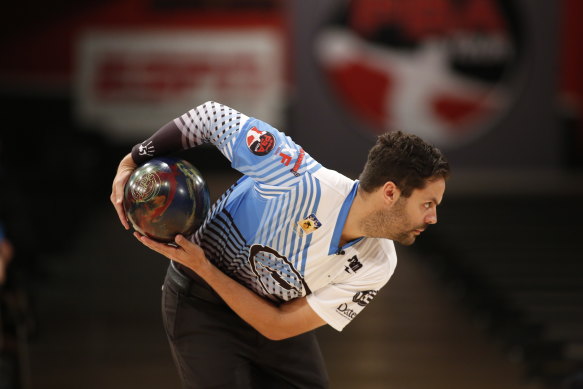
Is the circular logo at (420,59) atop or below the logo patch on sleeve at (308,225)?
below

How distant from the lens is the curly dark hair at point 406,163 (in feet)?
8.00

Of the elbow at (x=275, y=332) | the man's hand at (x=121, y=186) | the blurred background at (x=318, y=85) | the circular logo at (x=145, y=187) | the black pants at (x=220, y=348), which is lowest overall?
the blurred background at (x=318, y=85)

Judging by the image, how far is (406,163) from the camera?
244 centimetres

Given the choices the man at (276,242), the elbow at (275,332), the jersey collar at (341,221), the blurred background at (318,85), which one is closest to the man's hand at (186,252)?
the man at (276,242)

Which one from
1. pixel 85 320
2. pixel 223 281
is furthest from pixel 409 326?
pixel 223 281

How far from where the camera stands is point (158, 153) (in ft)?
8.91

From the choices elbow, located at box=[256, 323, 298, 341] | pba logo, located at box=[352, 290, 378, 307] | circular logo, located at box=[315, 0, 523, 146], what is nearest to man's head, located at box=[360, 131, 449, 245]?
pba logo, located at box=[352, 290, 378, 307]

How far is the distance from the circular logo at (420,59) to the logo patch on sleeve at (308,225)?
8.00 m

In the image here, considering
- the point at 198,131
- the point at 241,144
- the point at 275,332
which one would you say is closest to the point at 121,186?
the point at 198,131

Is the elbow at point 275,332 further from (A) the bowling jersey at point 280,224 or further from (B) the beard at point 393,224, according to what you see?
(B) the beard at point 393,224

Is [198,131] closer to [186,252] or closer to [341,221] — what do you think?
[186,252]

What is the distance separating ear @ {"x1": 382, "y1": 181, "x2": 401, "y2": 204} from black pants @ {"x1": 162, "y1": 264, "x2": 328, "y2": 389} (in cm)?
69

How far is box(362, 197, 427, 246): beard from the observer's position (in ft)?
8.20

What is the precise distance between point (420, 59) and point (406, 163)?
326 inches
